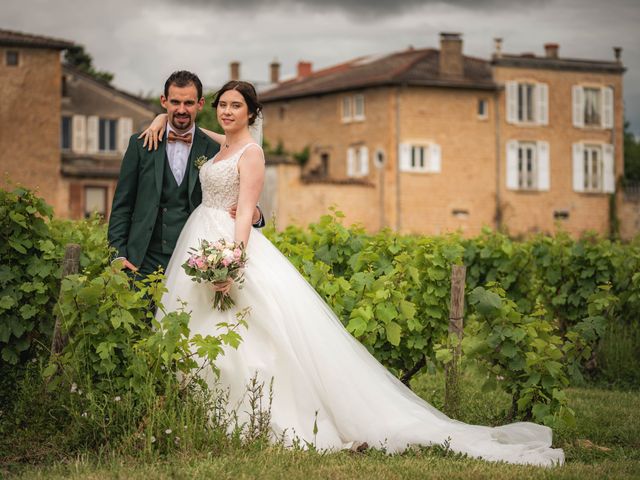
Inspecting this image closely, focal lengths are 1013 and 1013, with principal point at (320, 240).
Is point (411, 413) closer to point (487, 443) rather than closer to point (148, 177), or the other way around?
point (487, 443)

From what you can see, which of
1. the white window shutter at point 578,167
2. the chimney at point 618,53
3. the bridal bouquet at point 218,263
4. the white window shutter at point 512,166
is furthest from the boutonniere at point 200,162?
the chimney at point 618,53

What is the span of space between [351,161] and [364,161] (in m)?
0.90

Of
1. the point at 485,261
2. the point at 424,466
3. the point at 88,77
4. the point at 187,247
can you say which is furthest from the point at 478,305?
the point at 88,77

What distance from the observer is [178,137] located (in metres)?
6.71

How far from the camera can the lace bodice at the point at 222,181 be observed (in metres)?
6.61

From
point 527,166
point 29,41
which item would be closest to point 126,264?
point 29,41

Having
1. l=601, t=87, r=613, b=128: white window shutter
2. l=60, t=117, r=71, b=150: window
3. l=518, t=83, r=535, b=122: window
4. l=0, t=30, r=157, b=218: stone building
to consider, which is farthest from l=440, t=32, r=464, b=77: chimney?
l=60, t=117, r=71, b=150: window

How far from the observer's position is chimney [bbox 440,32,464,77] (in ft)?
147

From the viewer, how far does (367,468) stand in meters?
5.60

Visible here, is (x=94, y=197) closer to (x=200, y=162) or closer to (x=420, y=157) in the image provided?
(x=420, y=157)

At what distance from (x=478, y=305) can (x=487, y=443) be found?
3.25 ft

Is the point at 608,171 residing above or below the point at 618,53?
below

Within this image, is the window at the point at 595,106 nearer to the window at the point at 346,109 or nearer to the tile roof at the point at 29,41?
the window at the point at 346,109

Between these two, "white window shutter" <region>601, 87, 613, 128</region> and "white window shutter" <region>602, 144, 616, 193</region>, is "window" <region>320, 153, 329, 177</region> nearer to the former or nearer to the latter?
"white window shutter" <region>602, 144, 616, 193</region>
